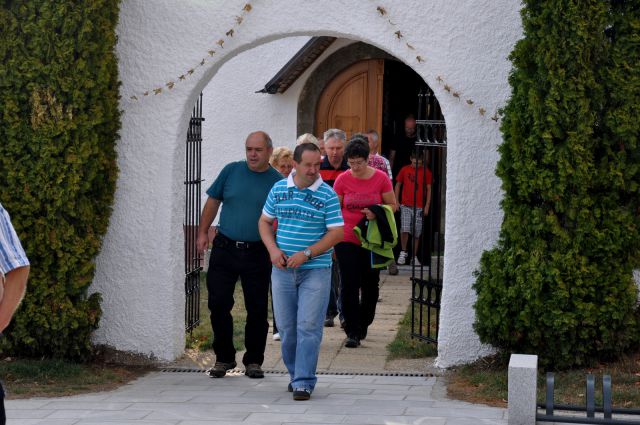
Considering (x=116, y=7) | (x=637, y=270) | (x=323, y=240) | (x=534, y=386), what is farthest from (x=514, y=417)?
(x=116, y=7)

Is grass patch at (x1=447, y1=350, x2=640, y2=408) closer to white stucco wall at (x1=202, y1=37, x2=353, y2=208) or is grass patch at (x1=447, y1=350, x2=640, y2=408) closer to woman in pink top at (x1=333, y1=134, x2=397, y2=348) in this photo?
woman in pink top at (x1=333, y1=134, x2=397, y2=348)

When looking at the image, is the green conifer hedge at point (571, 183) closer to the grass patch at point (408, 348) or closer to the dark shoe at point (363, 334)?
the grass patch at point (408, 348)

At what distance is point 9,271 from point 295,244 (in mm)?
3246

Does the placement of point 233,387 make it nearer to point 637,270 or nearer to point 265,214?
point 265,214

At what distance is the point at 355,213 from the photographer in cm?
924

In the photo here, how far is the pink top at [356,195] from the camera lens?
30.2 feet

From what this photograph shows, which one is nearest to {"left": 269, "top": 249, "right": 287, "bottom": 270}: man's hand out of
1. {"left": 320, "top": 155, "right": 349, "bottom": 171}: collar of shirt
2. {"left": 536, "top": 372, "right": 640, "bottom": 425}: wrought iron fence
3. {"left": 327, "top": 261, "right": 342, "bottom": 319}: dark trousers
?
{"left": 536, "top": 372, "right": 640, "bottom": 425}: wrought iron fence

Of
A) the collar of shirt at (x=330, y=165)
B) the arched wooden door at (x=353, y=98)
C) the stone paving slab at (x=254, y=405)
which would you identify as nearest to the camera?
the stone paving slab at (x=254, y=405)

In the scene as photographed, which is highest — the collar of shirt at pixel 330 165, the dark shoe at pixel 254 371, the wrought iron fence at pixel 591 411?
the collar of shirt at pixel 330 165

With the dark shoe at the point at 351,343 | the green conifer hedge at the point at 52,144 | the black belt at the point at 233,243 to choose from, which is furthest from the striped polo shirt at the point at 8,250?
the dark shoe at the point at 351,343

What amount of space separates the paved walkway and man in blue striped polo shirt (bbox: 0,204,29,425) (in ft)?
7.94

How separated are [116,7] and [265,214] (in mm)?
2053

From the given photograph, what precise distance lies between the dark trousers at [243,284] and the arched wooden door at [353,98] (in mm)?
6837

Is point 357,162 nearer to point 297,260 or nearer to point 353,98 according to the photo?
point 297,260
